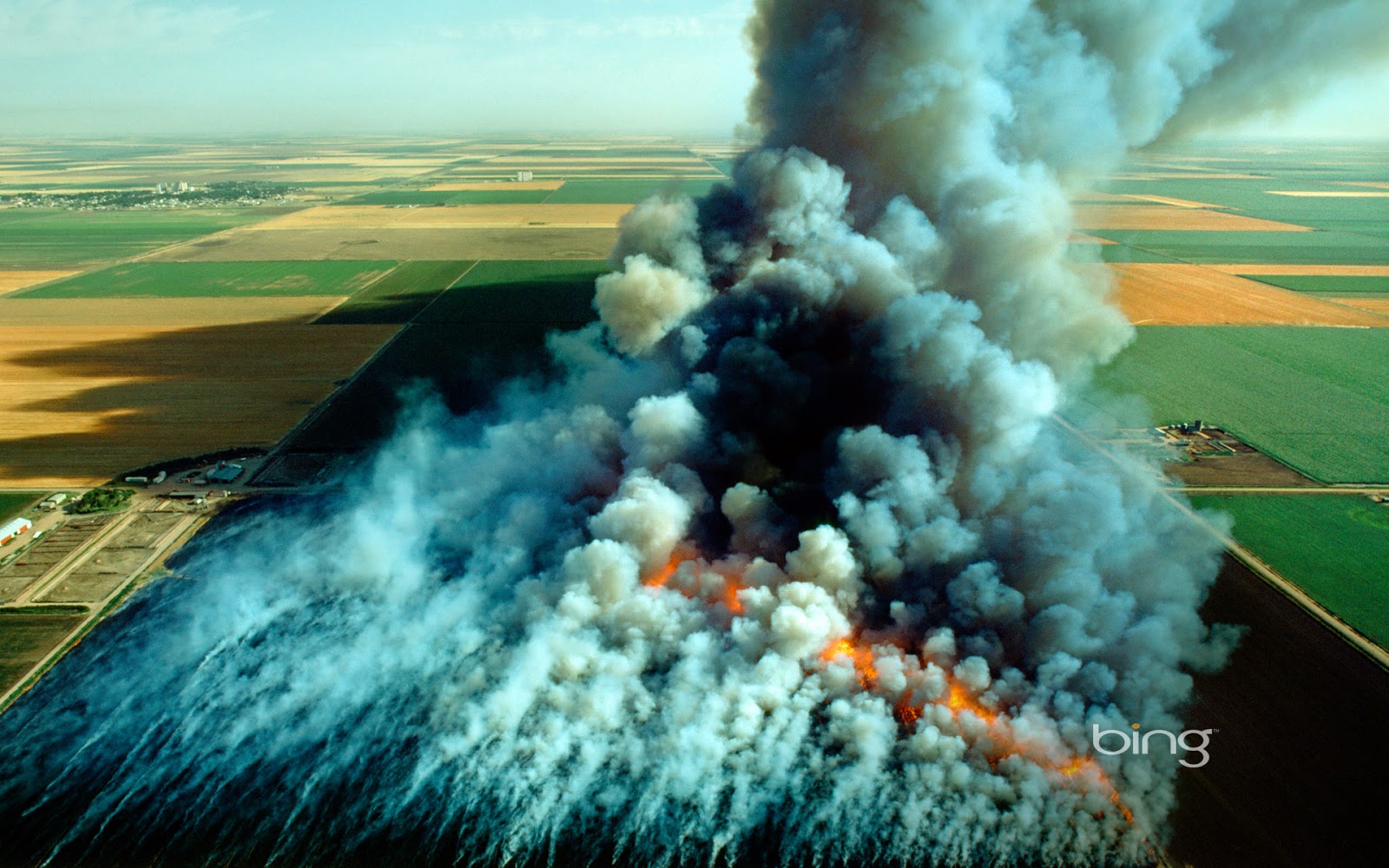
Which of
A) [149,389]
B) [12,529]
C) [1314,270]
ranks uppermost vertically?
[1314,270]

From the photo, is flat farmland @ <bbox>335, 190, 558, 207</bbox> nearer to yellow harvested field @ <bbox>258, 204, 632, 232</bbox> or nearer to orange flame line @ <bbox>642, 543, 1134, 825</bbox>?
yellow harvested field @ <bbox>258, 204, 632, 232</bbox>

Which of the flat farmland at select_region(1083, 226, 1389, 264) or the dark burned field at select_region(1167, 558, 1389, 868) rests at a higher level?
the flat farmland at select_region(1083, 226, 1389, 264)

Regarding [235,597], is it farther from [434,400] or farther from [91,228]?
[91,228]

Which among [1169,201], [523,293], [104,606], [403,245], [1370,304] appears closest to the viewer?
[104,606]

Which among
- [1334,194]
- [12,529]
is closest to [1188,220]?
[1334,194]

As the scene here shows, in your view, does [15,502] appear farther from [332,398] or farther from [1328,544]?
[1328,544]

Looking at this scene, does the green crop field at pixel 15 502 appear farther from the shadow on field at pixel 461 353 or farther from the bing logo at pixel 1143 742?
the bing logo at pixel 1143 742

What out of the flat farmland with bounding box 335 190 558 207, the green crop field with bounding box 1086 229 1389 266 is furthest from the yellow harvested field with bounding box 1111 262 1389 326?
the flat farmland with bounding box 335 190 558 207
